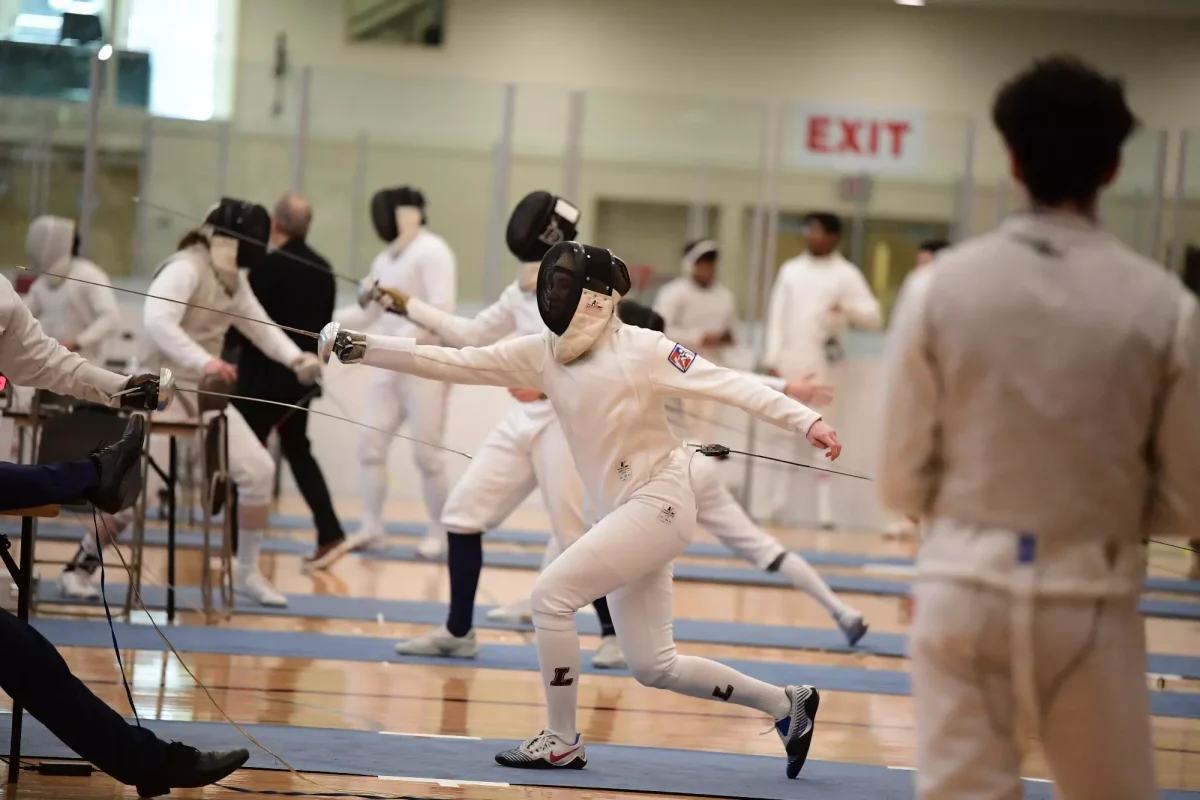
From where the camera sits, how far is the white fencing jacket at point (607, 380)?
2982 millimetres

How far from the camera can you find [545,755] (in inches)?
118

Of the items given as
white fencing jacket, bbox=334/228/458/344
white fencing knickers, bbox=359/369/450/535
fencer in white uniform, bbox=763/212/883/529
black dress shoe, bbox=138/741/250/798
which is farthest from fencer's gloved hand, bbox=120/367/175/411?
fencer in white uniform, bbox=763/212/883/529

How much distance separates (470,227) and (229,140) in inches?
57.3

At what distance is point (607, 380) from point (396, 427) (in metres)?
3.36

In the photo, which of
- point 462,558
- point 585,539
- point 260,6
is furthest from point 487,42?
point 585,539

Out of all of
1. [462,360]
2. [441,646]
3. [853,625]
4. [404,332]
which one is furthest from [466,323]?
[404,332]

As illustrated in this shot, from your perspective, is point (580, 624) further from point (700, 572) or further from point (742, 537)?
point (700, 572)

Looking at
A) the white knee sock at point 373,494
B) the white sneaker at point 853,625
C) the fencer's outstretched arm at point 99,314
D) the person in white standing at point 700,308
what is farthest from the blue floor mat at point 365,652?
the person in white standing at point 700,308

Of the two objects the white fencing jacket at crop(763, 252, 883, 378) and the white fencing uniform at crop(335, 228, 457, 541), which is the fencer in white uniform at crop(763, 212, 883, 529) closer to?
the white fencing jacket at crop(763, 252, 883, 378)

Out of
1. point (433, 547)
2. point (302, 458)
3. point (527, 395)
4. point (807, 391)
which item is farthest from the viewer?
point (433, 547)

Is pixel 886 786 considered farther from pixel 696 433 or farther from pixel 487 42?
pixel 487 42

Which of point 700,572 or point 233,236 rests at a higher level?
point 233,236

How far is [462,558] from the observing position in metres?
4.16

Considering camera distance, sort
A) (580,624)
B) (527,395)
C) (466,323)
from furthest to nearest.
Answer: (580,624) → (527,395) → (466,323)
